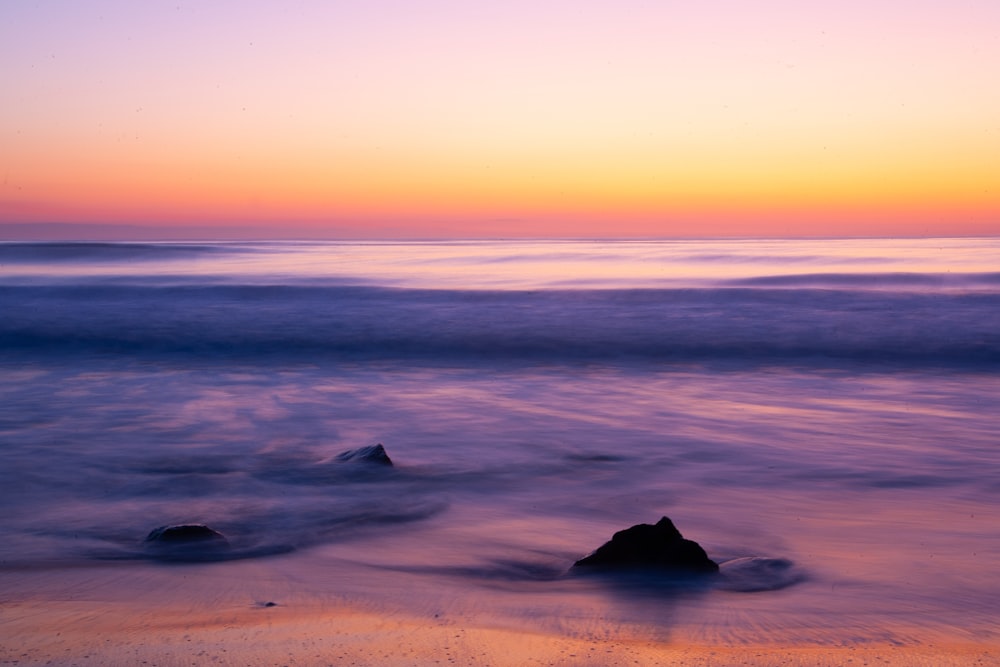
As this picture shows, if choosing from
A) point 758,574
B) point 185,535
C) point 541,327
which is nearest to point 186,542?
point 185,535

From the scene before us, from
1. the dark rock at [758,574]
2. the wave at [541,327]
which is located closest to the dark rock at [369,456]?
the dark rock at [758,574]

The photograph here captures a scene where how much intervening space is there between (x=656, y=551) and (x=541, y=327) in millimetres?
10124

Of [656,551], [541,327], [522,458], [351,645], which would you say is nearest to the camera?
[351,645]

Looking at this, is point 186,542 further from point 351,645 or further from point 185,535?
point 351,645

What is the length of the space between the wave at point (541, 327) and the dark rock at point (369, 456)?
5.98 metres

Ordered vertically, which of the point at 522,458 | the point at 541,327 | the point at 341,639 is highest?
the point at 341,639

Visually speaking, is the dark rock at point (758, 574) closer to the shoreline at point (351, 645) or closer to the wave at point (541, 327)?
the shoreline at point (351, 645)

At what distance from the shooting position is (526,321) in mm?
13859

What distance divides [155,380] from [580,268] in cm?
1765

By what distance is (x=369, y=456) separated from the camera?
17.8 feet

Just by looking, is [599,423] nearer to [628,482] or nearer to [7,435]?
[628,482]

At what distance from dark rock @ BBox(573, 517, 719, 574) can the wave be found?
793cm

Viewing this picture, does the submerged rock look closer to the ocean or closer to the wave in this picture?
the ocean

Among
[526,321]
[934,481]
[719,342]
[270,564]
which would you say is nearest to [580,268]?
[526,321]
